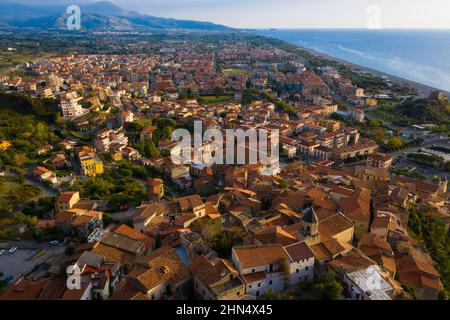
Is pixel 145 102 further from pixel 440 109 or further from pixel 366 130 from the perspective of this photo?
pixel 440 109

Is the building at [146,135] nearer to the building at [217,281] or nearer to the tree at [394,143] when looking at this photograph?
the tree at [394,143]

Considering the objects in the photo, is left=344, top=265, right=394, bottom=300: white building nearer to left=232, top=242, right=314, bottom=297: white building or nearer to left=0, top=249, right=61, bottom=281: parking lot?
left=232, top=242, right=314, bottom=297: white building

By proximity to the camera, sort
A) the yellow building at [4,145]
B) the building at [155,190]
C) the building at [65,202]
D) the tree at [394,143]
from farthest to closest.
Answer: the tree at [394,143] < the yellow building at [4,145] < the building at [155,190] < the building at [65,202]

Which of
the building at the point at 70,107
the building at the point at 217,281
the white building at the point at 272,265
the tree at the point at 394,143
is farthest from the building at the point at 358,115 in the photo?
the building at the point at 217,281

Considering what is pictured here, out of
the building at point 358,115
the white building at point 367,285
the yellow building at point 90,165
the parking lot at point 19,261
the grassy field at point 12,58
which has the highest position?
the grassy field at point 12,58

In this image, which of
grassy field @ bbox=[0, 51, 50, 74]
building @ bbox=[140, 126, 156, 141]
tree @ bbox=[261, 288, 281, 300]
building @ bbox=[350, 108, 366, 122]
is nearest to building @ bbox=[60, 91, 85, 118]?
building @ bbox=[140, 126, 156, 141]

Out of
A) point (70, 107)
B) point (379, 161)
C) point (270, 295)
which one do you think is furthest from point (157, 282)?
point (70, 107)

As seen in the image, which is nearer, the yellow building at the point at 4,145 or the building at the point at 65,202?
the building at the point at 65,202
